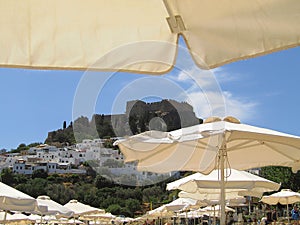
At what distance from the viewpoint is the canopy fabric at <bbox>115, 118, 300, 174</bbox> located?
2.99m

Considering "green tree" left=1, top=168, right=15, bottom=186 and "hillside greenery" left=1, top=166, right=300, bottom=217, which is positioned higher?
"green tree" left=1, top=168, right=15, bottom=186

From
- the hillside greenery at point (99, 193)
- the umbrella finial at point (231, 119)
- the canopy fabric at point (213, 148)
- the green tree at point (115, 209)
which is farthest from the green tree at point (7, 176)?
the umbrella finial at point (231, 119)

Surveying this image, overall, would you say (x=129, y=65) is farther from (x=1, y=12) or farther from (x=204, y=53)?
(x=1, y=12)

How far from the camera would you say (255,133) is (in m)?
3.51

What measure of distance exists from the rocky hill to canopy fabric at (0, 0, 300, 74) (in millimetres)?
147

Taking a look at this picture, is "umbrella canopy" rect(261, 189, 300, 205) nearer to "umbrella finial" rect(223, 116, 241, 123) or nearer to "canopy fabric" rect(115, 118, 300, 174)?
"canopy fabric" rect(115, 118, 300, 174)

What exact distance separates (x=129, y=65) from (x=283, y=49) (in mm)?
542

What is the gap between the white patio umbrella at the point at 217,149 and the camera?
9.82ft

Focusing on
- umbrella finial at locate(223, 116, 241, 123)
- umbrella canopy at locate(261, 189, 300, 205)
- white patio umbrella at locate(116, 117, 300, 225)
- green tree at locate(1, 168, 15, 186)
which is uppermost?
green tree at locate(1, 168, 15, 186)

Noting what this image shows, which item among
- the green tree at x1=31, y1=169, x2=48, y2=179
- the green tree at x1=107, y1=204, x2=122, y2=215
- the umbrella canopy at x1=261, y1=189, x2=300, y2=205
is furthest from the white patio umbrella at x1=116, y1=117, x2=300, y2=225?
the green tree at x1=31, y1=169, x2=48, y2=179

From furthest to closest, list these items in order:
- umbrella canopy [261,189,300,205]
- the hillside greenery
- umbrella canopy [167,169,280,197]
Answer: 1. the hillside greenery
2. umbrella canopy [261,189,300,205]
3. umbrella canopy [167,169,280,197]

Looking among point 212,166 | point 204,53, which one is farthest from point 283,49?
point 212,166

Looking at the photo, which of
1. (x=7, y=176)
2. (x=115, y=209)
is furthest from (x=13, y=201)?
(x=7, y=176)

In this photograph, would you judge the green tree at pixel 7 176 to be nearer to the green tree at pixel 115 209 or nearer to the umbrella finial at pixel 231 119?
the green tree at pixel 115 209
